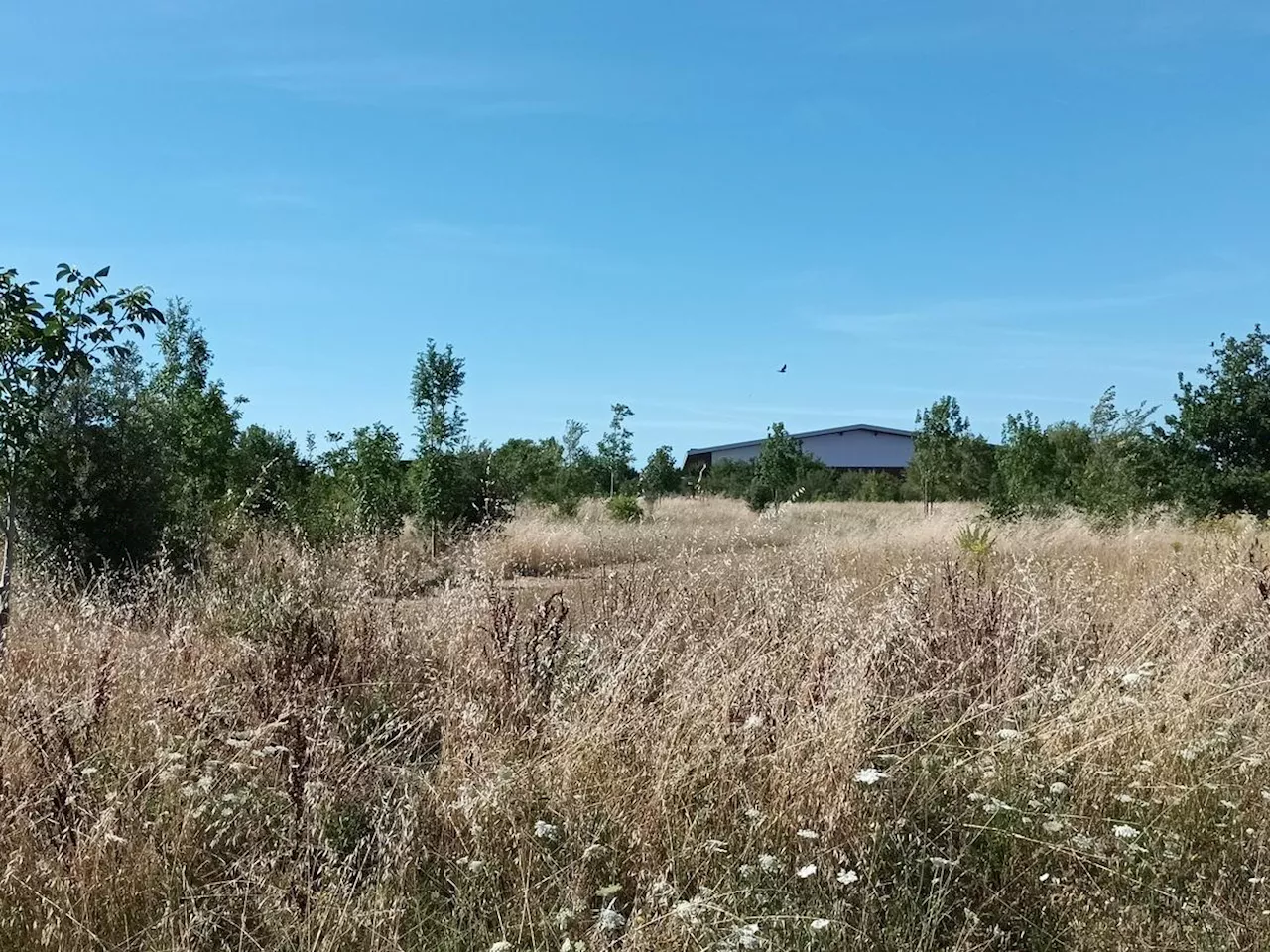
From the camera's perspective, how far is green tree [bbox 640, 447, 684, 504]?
30.9 metres

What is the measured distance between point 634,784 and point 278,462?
11.6 metres

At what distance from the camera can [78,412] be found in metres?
8.15

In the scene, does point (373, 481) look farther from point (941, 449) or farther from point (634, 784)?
point (941, 449)

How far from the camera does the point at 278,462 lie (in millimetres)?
13344

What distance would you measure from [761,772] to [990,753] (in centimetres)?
93

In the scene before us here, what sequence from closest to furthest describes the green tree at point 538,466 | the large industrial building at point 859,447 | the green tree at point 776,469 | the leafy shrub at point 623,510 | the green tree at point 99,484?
the green tree at point 99,484
the leafy shrub at point 623,510
the green tree at point 538,466
the green tree at point 776,469
the large industrial building at point 859,447

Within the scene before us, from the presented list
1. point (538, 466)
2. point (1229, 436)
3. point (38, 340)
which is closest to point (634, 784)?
point (38, 340)

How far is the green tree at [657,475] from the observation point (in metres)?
30.9

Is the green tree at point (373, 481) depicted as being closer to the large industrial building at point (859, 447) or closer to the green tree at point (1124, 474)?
the green tree at point (1124, 474)

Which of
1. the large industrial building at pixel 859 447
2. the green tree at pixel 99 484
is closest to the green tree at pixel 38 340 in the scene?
the green tree at pixel 99 484

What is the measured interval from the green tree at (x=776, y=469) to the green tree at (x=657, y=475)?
318 centimetres

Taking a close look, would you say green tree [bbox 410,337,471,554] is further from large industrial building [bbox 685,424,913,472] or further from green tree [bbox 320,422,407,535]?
large industrial building [bbox 685,424,913,472]

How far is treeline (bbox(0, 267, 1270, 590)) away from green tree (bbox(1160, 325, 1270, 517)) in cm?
2

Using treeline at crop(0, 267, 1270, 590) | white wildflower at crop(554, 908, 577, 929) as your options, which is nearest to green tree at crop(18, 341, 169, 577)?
treeline at crop(0, 267, 1270, 590)
